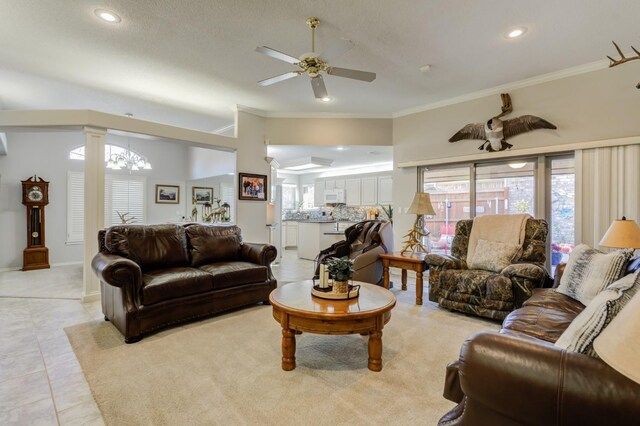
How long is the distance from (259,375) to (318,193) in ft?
24.7

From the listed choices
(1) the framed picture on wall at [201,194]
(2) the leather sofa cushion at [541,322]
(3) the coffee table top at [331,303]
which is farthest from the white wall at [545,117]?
(1) the framed picture on wall at [201,194]

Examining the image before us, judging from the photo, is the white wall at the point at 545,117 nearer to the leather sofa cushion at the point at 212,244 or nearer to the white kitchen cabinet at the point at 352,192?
the leather sofa cushion at the point at 212,244

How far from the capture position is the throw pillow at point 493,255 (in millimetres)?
3271

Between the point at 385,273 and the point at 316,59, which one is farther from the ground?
the point at 316,59

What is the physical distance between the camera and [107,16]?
2.69m

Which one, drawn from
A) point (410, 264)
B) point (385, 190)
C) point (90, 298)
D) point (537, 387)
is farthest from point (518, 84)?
point (90, 298)

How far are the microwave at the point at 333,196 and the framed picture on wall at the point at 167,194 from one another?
13.1 ft

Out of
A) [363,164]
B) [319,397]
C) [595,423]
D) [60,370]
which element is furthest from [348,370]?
[363,164]

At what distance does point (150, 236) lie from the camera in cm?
335

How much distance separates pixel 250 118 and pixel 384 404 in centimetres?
464

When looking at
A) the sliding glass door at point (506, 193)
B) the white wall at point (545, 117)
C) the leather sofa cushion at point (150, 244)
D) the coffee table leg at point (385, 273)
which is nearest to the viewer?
the leather sofa cushion at point (150, 244)

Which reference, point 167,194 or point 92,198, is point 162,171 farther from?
point 92,198

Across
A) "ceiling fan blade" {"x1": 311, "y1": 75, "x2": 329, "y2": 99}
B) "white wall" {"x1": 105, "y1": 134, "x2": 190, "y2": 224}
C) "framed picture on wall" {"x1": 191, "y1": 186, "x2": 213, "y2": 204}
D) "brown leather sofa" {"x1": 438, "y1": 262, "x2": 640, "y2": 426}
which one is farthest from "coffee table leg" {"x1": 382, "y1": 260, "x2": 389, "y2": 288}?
"white wall" {"x1": 105, "y1": 134, "x2": 190, "y2": 224}

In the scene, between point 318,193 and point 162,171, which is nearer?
point 162,171
